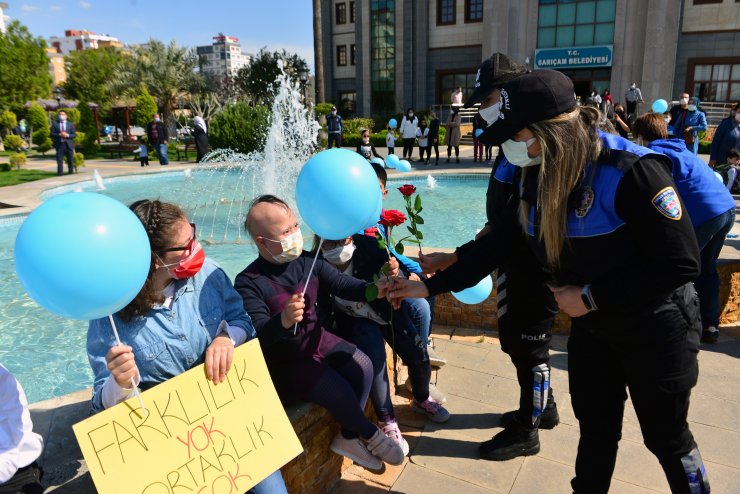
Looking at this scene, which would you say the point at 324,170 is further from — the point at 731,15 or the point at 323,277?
the point at 731,15

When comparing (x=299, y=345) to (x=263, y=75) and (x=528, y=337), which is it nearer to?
(x=528, y=337)

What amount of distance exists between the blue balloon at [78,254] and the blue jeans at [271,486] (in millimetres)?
973

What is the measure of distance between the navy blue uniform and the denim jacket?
54.1 inches

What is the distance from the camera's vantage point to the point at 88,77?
44.2 metres

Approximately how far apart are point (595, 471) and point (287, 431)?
1.31 m

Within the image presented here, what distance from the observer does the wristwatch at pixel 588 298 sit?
1.89 m

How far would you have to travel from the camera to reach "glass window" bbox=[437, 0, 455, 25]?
32500 mm

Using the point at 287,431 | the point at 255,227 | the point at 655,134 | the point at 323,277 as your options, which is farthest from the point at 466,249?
the point at 655,134

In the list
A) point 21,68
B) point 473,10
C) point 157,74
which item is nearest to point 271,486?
point 473,10

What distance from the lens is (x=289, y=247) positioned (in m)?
2.45

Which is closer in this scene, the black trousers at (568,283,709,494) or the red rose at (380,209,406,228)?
the black trousers at (568,283,709,494)

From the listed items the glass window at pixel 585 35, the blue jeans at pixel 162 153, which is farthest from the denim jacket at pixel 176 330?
the glass window at pixel 585 35

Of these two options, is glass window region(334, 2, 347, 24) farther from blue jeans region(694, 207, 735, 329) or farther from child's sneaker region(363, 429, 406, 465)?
child's sneaker region(363, 429, 406, 465)

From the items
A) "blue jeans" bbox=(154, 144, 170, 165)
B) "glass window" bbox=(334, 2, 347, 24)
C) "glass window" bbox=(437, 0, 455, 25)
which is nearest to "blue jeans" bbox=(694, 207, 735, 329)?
"blue jeans" bbox=(154, 144, 170, 165)
